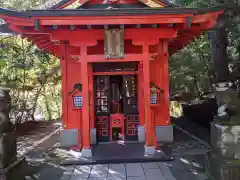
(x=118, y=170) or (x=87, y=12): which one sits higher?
(x=87, y=12)

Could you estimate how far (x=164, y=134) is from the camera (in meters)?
8.14

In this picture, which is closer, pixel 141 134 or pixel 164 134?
pixel 164 134

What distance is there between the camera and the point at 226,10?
6703 millimetres

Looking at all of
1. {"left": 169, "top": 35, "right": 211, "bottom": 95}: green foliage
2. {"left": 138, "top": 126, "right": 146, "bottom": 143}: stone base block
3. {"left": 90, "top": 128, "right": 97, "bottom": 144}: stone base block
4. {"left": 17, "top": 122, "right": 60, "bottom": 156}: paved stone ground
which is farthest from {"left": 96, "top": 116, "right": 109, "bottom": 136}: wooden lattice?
{"left": 169, "top": 35, "right": 211, "bottom": 95}: green foliage

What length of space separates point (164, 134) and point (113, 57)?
3083 millimetres

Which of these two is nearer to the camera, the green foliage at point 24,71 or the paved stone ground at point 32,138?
the paved stone ground at point 32,138

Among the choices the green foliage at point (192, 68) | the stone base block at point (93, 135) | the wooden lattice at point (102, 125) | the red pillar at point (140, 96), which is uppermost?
the green foliage at point (192, 68)

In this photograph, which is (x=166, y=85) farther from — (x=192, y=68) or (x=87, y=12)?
(x=192, y=68)

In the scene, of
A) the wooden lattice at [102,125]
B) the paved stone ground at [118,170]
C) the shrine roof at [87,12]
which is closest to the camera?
the paved stone ground at [118,170]

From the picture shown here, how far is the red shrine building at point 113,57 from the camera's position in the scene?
6309 millimetres

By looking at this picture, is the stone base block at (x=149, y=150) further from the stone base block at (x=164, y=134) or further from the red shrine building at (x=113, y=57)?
the stone base block at (x=164, y=134)

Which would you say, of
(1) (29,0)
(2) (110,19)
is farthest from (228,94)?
(1) (29,0)

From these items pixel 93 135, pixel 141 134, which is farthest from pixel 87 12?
pixel 141 134

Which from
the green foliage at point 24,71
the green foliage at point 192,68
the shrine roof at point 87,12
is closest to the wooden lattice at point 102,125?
the shrine roof at point 87,12
